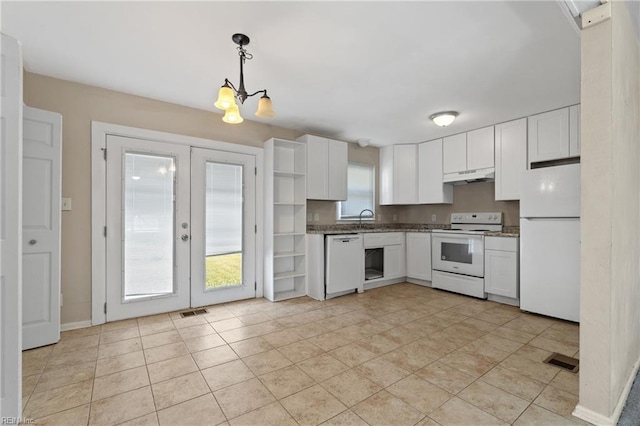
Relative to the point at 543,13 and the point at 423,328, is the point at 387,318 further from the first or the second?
the point at 543,13

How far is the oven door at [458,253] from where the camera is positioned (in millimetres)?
4055

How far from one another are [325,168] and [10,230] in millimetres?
3511

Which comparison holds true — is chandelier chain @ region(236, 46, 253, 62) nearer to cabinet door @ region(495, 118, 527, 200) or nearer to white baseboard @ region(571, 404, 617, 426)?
white baseboard @ region(571, 404, 617, 426)

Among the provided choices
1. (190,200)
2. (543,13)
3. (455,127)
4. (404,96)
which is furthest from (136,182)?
(455,127)

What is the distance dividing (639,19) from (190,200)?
13.9 ft

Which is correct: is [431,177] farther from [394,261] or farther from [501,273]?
[501,273]

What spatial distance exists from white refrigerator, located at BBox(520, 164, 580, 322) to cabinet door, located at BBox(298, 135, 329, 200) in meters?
2.54

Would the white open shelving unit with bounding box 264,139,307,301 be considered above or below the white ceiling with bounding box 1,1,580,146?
below

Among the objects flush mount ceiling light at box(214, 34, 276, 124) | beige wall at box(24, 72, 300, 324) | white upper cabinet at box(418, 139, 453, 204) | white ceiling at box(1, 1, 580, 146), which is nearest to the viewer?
white ceiling at box(1, 1, 580, 146)

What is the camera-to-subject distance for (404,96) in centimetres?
324

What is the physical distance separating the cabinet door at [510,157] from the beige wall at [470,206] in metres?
0.41

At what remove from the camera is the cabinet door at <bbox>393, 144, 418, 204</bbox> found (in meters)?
5.20

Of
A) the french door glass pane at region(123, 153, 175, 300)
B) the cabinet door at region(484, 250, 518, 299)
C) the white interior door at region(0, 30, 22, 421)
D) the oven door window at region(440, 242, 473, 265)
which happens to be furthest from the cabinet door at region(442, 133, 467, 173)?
the white interior door at region(0, 30, 22, 421)

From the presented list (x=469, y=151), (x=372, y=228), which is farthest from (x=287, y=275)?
(x=469, y=151)
